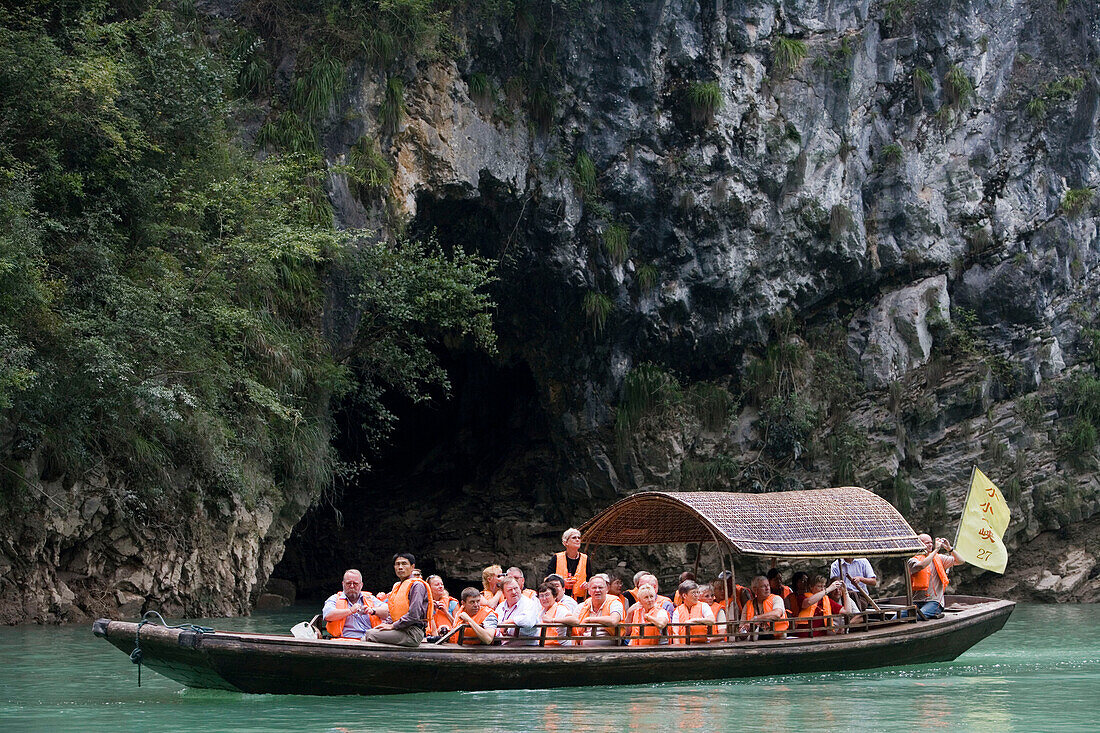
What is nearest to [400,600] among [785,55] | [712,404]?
[712,404]

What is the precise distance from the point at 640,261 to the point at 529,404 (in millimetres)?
4687

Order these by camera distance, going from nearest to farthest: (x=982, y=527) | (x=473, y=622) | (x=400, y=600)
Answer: (x=473, y=622)
(x=400, y=600)
(x=982, y=527)

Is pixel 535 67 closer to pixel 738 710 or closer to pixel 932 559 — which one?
pixel 932 559

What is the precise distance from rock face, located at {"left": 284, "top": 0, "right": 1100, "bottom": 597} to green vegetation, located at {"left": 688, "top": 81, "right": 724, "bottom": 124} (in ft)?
0.14

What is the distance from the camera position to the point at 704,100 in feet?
62.1

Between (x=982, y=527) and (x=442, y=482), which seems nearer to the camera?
(x=982, y=527)

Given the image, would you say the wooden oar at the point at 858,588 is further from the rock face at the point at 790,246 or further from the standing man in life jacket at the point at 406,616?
the rock face at the point at 790,246

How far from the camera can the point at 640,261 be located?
19.3m

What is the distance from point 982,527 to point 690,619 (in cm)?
394

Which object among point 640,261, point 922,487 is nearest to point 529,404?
point 640,261

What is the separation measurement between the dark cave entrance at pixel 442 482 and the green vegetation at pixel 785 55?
676 cm

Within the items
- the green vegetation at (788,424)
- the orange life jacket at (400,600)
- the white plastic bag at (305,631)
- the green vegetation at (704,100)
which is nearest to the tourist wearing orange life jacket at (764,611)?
the orange life jacket at (400,600)

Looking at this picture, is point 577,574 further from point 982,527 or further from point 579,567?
point 982,527

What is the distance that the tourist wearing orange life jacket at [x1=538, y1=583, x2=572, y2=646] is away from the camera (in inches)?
352
